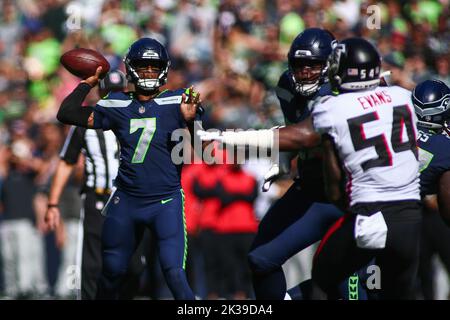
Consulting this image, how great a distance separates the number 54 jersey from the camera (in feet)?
18.6

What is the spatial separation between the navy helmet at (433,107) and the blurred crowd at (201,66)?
9.88 ft

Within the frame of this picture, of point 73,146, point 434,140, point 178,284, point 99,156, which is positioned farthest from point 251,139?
point 73,146

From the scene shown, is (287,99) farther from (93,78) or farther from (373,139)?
(93,78)

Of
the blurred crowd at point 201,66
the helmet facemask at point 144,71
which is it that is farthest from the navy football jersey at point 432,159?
the blurred crowd at point 201,66

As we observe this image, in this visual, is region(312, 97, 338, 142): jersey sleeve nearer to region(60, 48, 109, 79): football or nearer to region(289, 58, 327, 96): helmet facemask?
region(289, 58, 327, 96): helmet facemask

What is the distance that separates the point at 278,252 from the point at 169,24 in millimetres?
7104

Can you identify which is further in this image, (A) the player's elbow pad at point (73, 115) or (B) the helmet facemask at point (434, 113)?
(B) the helmet facemask at point (434, 113)

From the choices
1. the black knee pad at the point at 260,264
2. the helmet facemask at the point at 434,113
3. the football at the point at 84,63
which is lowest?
the black knee pad at the point at 260,264

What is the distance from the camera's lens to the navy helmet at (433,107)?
697 cm

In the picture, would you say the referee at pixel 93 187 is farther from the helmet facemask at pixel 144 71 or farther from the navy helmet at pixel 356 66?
the navy helmet at pixel 356 66

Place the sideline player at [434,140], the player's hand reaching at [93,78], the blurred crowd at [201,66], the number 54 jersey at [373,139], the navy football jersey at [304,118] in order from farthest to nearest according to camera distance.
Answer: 1. the blurred crowd at [201,66]
2. the player's hand reaching at [93,78]
3. the navy football jersey at [304,118]
4. the sideline player at [434,140]
5. the number 54 jersey at [373,139]

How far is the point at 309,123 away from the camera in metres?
5.83

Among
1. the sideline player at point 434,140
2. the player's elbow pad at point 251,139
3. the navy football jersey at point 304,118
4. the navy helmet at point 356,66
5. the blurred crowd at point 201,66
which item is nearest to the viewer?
the navy helmet at point 356,66

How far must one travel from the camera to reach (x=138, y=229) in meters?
6.91
